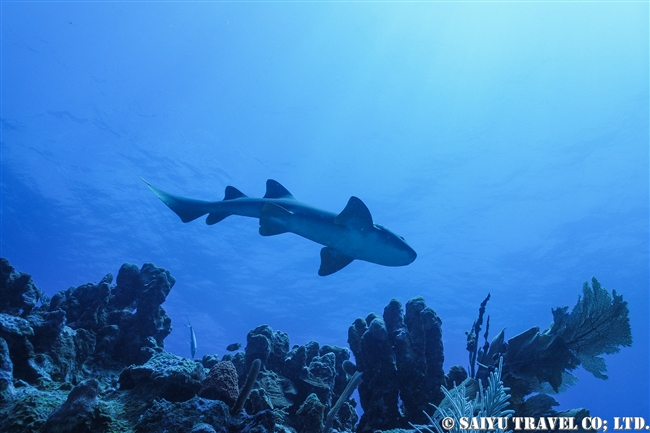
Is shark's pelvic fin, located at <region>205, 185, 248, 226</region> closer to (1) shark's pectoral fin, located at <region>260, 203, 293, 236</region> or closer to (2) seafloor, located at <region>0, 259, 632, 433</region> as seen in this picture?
(1) shark's pectoral fin, located at <region>260, 203, 293, 236</region>

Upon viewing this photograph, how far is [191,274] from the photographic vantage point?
5469cm

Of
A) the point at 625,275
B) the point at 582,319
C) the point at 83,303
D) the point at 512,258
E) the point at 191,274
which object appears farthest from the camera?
the point at 191,274

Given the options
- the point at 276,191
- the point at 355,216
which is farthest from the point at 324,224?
the point at 276,191

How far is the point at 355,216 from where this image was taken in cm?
634

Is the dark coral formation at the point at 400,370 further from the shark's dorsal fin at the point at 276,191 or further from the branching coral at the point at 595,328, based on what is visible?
the shark's dorsal fin at the point at 276,191

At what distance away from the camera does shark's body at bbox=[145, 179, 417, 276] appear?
649 centimetres

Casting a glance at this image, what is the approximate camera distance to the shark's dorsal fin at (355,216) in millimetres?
6164

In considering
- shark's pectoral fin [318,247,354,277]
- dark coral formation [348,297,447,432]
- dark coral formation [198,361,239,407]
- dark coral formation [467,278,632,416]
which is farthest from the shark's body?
dark coral formation [198,361,239,407]

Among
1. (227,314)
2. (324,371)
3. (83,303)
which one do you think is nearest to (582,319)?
(324,371)

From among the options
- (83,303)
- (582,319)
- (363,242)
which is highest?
(363,242)

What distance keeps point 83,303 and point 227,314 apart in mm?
61325

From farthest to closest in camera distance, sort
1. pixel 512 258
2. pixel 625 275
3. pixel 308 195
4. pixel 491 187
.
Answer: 1. pixel 625 275
2. pixel 512 258
3. pixel 308 195
4. pixel 491 187

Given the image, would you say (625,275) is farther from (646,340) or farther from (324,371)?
(324,371)

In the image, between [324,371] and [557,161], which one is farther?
[557,161]
